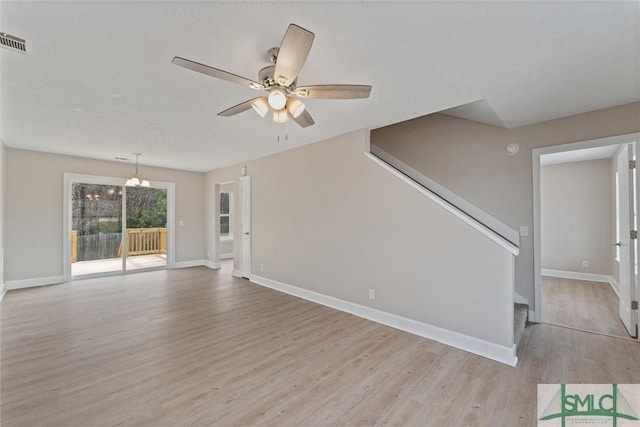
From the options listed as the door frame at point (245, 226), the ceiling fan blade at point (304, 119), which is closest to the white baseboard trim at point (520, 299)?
the ceiling fan blade at point (304, 119)

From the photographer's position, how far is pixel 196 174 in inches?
285

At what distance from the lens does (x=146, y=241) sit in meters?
6.63

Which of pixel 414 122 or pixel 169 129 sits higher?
pixel 414 122

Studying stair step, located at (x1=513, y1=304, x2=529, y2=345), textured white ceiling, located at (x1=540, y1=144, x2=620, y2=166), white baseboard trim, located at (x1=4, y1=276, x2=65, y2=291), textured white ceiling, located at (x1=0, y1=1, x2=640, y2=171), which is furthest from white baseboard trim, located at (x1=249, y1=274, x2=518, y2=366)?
white baseboard trim, located at (x1=4, y1=276, x2=65, y2=291)

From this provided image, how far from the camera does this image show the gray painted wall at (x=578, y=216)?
520cm

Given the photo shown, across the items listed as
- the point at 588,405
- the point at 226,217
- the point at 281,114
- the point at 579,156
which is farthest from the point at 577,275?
the point at 226,217

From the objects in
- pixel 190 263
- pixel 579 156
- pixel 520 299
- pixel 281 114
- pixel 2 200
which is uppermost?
pixel 579 156

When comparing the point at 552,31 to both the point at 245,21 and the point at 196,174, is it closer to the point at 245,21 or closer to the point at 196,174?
the point at 245,21

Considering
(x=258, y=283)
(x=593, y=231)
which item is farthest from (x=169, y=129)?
(x=593, y=231)

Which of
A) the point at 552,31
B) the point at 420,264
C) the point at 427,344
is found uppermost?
the point at 552,31

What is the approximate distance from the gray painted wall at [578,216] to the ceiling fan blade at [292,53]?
19.8ft

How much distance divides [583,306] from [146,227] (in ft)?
27.7

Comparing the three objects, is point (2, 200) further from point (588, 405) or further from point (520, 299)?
point (520, 299)

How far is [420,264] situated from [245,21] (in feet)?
9.23
